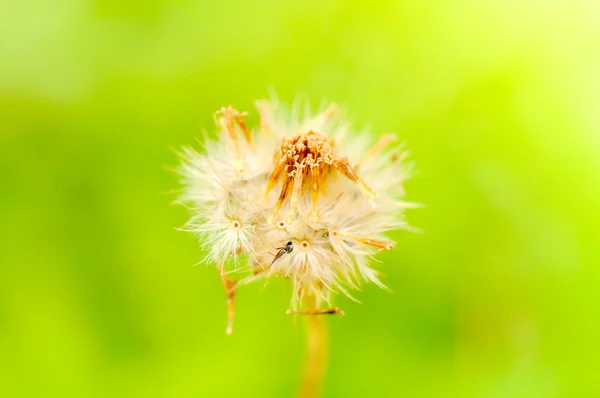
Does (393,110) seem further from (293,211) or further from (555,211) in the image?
(293,211)

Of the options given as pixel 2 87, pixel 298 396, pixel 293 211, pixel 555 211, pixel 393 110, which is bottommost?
pixel 298 396

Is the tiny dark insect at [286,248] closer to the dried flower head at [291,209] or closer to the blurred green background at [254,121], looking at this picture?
the dried flower head at [291,209]

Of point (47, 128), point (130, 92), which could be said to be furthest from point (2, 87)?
point (130, 92)

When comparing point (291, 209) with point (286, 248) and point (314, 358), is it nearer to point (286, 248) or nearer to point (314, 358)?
point (286, 248)

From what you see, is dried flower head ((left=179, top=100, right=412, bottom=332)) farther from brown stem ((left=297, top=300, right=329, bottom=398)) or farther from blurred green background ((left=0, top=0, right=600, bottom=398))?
blurred green background ((left=0, top=0, right=600, bottom=398))

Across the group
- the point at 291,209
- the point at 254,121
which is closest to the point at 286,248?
the point at 291,209

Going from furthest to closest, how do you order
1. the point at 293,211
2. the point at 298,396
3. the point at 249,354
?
the point at 249,354
the point at 298,396
the point at 293,211
